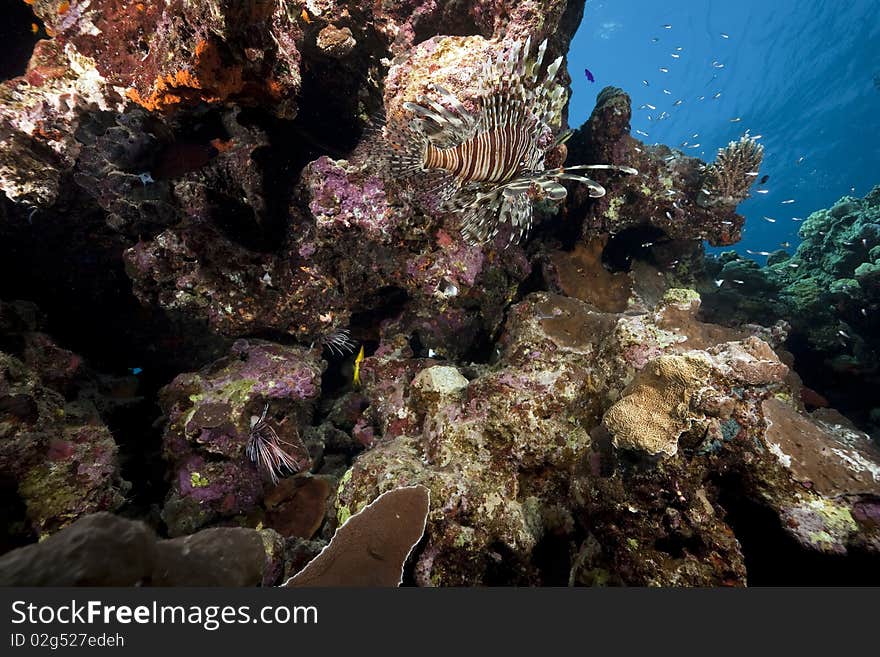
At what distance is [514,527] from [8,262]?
16.2ft

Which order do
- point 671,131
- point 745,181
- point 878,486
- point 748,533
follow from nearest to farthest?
point 878,486 < point 748,533 < point 745,181 < point 671,131

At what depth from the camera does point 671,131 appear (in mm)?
62500

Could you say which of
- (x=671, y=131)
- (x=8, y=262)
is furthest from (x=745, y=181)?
(x=671, y=131)

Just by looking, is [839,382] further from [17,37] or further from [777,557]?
[17,37]

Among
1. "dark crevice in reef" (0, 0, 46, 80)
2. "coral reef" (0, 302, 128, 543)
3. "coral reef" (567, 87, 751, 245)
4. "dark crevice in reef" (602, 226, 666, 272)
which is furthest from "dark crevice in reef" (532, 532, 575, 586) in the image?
"dark crevice in reef" (0, 0, 46, 80)

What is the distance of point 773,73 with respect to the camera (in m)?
42.2

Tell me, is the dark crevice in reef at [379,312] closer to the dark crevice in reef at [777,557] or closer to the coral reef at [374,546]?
the coral reef at [374,546]

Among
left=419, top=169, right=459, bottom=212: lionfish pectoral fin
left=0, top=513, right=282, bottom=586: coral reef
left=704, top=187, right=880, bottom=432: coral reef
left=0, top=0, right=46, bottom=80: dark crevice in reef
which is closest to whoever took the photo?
left=0, top=513, right=282, bottom=586: coral reef

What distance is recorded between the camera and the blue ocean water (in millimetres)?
35188

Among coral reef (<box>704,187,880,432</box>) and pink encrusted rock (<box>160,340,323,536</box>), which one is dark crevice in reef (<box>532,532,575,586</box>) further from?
coral reef (<box>704,187,880,432</box>)

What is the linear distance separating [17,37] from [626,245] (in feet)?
25.6

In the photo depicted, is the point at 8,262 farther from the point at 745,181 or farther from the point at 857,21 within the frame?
the point at 857,21

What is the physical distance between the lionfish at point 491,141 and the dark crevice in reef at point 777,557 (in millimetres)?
2155

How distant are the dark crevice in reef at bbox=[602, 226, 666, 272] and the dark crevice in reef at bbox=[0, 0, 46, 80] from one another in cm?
719
